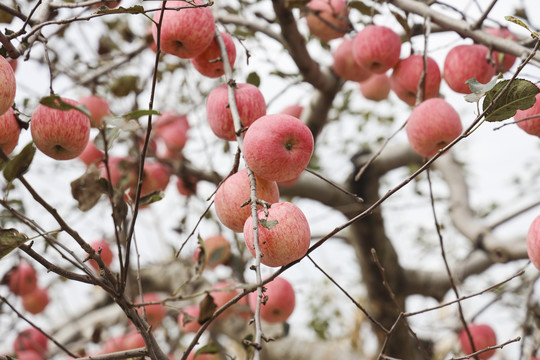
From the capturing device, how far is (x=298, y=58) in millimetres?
1354

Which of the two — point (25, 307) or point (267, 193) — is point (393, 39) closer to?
point (267, 193)

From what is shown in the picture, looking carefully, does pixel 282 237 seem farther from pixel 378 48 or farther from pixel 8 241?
pixel 378 48

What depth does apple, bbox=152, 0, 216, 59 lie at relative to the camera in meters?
0.82

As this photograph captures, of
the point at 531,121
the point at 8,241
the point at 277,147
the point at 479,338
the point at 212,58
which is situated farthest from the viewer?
the point at 479,338

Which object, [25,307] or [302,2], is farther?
[25,307]

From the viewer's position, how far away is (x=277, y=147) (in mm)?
653

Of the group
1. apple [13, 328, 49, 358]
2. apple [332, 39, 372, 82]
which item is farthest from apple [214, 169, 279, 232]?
apple [13, 328, 49, 358]

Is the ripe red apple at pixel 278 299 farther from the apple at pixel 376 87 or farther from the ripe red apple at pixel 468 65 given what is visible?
the apple at pixel 376 87

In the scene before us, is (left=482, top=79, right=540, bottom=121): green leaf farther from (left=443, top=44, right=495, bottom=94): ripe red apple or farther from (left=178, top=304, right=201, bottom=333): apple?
(left=178, top=304, right=201, bottom=333): apple

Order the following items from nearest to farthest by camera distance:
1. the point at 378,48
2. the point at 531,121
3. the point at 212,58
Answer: the point at 531,121
the point at 212,58
the point at 378,48

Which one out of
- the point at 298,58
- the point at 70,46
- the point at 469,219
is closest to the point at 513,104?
the point at 298,58

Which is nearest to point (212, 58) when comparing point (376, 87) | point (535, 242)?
point (535, 242)

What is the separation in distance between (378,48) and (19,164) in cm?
76

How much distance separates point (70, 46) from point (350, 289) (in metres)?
2.64
